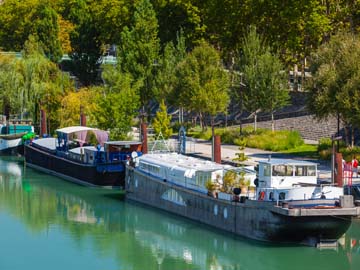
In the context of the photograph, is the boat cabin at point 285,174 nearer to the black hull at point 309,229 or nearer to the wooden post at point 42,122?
the black hull at point 309,229

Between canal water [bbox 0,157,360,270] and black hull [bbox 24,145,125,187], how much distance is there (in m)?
3.59

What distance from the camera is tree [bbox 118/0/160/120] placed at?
10662 centimetres

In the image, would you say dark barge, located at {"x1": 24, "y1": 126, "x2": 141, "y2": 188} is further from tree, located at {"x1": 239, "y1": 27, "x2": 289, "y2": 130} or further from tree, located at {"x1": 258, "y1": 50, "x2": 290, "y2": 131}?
tree, located at {"x1": 258, "y1": 50, "x2": 290, "y2": 131}

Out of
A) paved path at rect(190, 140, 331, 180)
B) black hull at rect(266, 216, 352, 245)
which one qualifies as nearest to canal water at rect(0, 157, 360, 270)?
black hull at rect(266, 216, 352, 245)

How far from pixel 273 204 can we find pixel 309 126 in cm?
4206

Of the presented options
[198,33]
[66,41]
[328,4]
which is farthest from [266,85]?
[66,41]

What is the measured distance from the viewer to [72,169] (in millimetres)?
82250

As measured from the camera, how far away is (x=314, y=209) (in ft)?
163

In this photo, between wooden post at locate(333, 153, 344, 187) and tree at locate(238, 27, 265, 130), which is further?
tree at locate(238, 27, 265, 130)

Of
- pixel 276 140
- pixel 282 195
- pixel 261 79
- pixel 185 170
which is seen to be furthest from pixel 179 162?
pixel 261 79

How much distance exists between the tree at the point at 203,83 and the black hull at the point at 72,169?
43.8 feet

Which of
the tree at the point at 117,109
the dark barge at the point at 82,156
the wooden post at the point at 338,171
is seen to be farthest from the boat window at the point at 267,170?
the tree at the point at 117,109

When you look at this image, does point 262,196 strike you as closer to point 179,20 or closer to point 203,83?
point 203,83

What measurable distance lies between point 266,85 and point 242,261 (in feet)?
137
